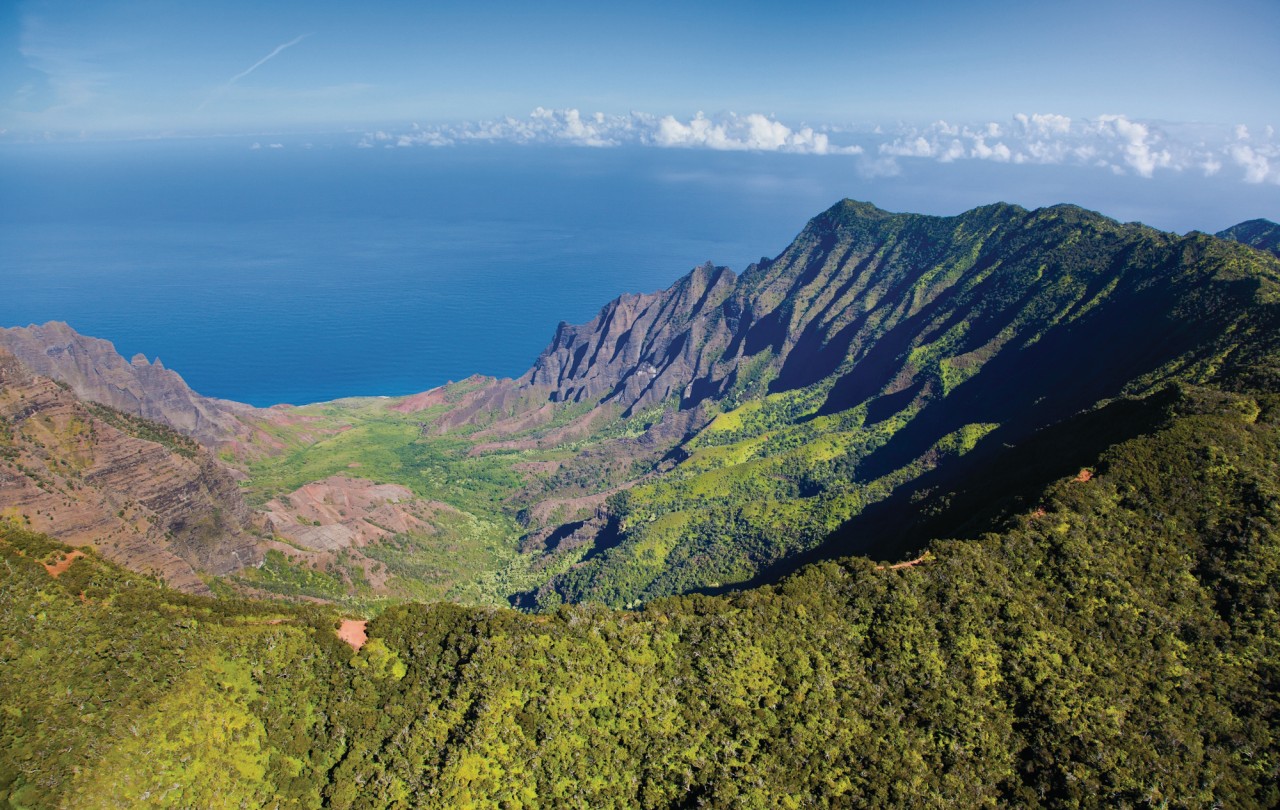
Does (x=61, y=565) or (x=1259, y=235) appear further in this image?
(x=1259, y=235)

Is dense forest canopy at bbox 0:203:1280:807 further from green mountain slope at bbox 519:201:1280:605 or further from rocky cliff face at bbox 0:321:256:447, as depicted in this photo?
rocky cliff face at bbox 0:321:256:447

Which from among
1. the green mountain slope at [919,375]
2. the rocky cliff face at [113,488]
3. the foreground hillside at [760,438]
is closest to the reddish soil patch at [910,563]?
the foreground hillside at [760,438]

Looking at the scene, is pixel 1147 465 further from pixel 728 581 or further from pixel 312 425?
pixel 312 425

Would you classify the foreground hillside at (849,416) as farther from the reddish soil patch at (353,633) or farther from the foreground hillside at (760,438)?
the reddish soil patch at (353,633)

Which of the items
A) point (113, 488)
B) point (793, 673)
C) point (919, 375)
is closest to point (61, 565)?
point (113, 488)

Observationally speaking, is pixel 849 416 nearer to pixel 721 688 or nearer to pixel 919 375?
pixel 919 375

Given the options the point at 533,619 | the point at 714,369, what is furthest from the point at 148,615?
the point at 714,369
